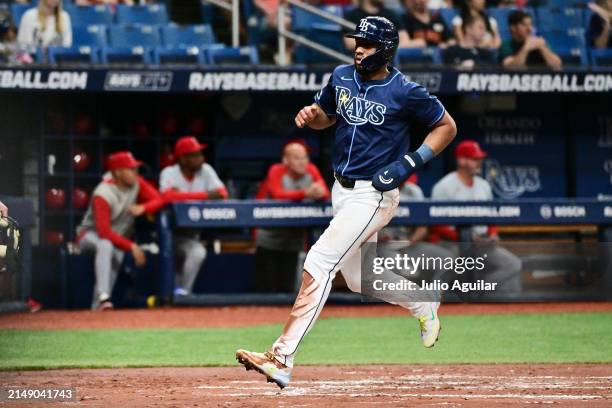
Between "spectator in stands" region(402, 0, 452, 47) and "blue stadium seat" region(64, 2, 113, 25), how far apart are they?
3.14 m

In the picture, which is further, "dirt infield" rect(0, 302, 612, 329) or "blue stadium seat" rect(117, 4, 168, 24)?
"blue stadium seat" rect(117, 4, 168, 24)

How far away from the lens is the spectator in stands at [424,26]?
552 inches

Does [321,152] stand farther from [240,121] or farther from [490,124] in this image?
[490,124]

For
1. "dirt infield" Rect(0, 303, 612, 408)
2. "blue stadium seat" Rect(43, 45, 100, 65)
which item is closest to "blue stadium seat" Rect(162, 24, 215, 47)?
"blue stadium seat" Rect(43, 45, 100, 65)

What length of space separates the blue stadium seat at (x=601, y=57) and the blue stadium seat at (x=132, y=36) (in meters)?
4.53

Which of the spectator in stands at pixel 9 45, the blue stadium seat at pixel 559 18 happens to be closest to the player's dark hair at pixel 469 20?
the blue stadium seat at pixel 559 18

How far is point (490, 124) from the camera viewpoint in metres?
14.2

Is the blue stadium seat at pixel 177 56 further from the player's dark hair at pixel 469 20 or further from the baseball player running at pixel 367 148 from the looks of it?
the baseball player running at pixel 367 148

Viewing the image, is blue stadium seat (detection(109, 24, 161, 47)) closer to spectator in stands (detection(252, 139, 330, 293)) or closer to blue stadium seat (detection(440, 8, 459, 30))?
spectator in stands (detection(252, 139, 330, 293))

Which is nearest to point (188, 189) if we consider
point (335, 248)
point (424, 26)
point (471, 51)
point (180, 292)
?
point (180, 292)

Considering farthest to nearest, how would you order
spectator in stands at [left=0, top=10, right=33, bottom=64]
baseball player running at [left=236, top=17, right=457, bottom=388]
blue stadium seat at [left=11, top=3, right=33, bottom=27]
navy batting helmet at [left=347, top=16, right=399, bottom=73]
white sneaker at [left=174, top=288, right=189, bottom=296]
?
blue stadium seat at [left=11, top=3, right=33, bottom=27] < spectator in stands at [left=0, top=10, right=33, bottom=64] < white sneaker at [left=174, top=288, right=189, bottom=296] < navy batting helmet at [left=347, top=16, right=399, bottom=73] < baseball player running at [left=236, top=17, right=457, bottom=388]

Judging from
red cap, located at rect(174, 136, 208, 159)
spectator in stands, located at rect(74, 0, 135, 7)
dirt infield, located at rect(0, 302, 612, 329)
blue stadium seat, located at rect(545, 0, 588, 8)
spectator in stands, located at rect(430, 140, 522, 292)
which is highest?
blue stadium seat, located at rect(545, 0, 588, 8)

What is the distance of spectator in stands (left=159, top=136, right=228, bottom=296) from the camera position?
12.2 metres

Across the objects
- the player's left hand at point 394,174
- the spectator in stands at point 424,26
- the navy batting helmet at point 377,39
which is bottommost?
the player's left hand at point 394,174
